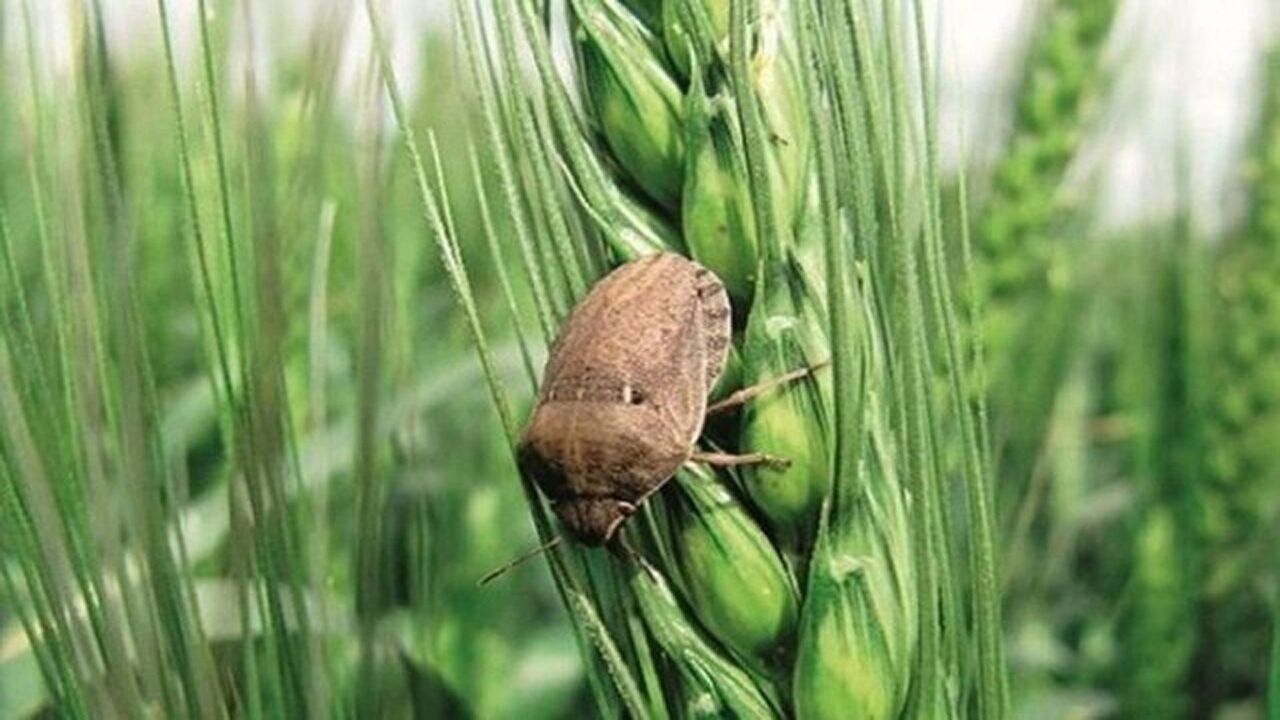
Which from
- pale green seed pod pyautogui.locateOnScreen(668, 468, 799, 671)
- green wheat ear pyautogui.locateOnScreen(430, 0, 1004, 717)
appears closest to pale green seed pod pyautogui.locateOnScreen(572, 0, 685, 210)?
green wheat ear pyautogui.locateOnScreen(430, 0, 1004, 717)

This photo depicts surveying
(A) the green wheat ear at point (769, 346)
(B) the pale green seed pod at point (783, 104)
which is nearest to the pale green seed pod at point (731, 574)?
(A) the green wheat ear at point (769, 346)

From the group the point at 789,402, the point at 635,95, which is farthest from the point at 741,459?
the point at 635,95

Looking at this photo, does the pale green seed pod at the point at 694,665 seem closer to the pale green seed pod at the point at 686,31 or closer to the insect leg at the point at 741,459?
the insect leg at the point at 741,459

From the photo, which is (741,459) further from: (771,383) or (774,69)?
(774,69)

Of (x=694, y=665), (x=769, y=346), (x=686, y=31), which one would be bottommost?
Answer: (x=694, y=665)

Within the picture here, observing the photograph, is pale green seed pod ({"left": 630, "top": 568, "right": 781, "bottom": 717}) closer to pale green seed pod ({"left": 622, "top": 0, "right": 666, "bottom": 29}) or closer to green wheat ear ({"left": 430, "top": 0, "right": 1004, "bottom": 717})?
green wheat ear ({"left": 430, "top": 0, "right": 1004, "bottom": 717})

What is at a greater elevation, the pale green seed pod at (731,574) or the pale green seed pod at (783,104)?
the pale green seed pod at (783,104)

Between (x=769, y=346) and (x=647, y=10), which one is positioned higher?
(x=647, y=10)
